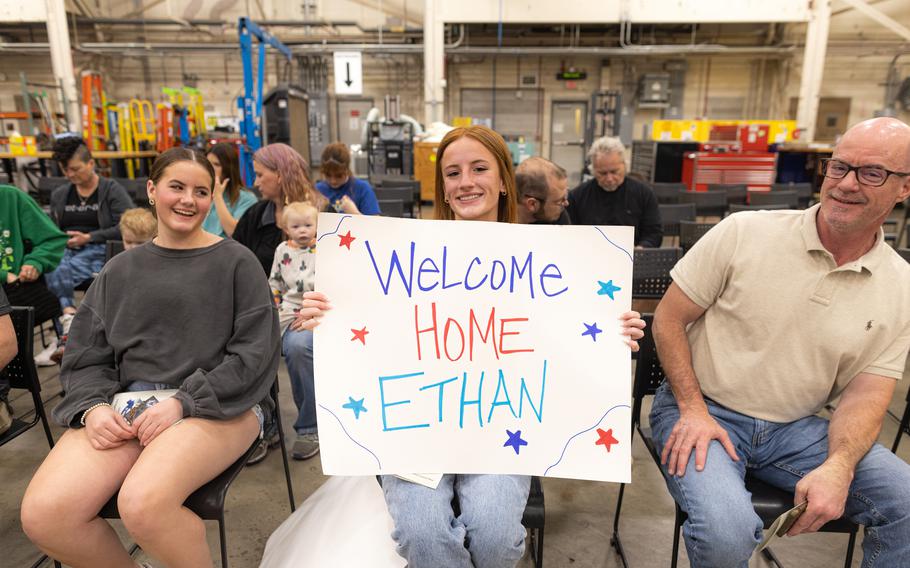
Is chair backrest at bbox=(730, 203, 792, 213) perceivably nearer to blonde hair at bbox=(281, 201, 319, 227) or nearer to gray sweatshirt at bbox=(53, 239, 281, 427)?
blonde hair at bbox=(281, 201, 319, 227)

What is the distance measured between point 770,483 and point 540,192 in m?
1.37

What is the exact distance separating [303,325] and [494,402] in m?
0.43

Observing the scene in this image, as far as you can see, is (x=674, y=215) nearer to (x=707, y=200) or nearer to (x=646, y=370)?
(x=707, y=200)

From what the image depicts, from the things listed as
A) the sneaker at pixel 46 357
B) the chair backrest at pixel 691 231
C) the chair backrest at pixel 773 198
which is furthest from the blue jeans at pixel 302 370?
the chair backrest at pixel 773 198

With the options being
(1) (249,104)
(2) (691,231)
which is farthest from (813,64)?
(1) (249,104)

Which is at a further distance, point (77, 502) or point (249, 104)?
point (249, 104)

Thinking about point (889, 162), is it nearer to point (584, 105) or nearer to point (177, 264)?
point (177, 264)

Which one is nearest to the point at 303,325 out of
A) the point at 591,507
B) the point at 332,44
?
the point at 591,507

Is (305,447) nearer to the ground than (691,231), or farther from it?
nearer to the ground

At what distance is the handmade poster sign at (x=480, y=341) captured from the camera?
112 cm

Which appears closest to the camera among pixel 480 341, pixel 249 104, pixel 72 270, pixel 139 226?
pixel 480 341

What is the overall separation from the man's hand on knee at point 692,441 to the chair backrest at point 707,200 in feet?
13.5

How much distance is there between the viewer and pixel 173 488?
1215 millimetres

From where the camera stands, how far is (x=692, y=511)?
1.23 m
